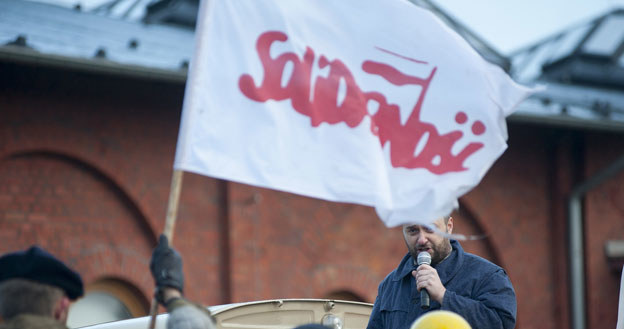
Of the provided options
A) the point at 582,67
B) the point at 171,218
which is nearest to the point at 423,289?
the point at 171,218

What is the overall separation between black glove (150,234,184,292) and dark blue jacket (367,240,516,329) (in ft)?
5.18

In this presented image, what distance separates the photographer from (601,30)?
58.9ft

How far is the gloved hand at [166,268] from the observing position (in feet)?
12.6

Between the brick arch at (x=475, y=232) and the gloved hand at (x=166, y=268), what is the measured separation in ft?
34.8

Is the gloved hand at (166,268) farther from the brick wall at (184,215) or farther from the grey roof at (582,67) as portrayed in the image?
the grey roof at (582,67)

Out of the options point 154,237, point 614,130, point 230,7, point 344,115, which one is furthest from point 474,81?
point 614,130

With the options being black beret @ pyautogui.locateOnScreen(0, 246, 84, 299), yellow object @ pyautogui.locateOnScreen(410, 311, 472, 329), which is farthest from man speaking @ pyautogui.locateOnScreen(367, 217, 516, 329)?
black beret @ pyautogui.locateOnScreen(0, 246, 84, 299)

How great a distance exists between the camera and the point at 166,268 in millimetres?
3867

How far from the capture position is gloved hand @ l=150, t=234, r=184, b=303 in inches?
151

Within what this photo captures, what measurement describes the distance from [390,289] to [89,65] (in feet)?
20.0

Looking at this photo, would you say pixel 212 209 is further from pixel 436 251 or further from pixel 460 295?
pixel 460 295

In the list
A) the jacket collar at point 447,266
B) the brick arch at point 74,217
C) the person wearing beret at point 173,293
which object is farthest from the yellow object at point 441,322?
the brick arch at point 74,217

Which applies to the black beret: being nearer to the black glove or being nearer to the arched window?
the black glove

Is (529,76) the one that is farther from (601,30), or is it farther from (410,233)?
(410,233)
